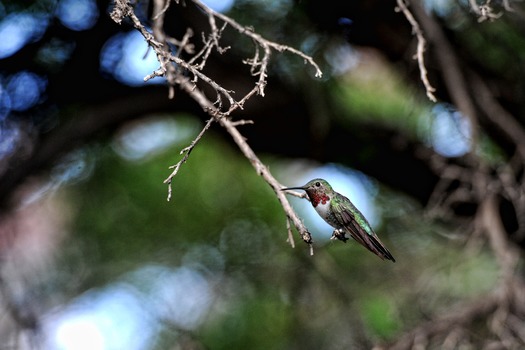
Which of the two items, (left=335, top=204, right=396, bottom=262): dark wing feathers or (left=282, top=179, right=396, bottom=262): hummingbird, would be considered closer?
(left=335, top=204, right=396, bottom=262): dark wing feathers

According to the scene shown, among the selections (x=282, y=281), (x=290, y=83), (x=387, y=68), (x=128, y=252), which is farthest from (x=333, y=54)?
(x=128, y=252)

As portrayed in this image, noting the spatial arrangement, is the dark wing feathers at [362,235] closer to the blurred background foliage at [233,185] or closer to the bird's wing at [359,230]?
the bird's wing at [359,230]

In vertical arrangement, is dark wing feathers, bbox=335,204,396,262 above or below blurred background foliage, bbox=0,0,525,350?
above

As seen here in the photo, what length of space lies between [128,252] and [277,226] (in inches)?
48.3

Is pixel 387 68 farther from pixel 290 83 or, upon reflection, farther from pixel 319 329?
pixel 319 329

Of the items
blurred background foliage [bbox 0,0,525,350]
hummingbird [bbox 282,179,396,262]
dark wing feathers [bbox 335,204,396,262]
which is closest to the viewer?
dark wing feathers [bbox 335,204,396,262]

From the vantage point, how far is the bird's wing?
5.75 ft

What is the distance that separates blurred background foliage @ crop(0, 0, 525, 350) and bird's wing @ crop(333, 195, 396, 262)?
1287 millimetres

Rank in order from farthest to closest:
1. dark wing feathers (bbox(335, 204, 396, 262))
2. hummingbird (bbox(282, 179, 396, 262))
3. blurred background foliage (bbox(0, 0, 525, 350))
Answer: blurred background foliage (bbox(0, 0, 525, 350)), hummingbird (bbox(282, 179, 396, 262)), dark wing feathers (bbox(335, 204, 396, 262))

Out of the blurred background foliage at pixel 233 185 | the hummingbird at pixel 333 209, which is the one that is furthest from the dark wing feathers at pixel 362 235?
the blurred background foliage at pixel 233 185

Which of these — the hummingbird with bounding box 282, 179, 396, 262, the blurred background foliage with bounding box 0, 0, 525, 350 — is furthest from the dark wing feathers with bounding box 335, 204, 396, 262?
the blurred background foliage with bounding box 0, 0, 525, 350

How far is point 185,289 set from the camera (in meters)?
5.60

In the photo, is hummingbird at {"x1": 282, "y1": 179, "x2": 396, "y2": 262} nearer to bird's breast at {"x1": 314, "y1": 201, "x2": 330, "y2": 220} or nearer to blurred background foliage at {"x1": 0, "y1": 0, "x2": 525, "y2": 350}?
bird's breast at {"x1": 314, "y1": 201, "x2": 330, "y2": 220}

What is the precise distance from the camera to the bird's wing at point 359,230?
1753 mm
